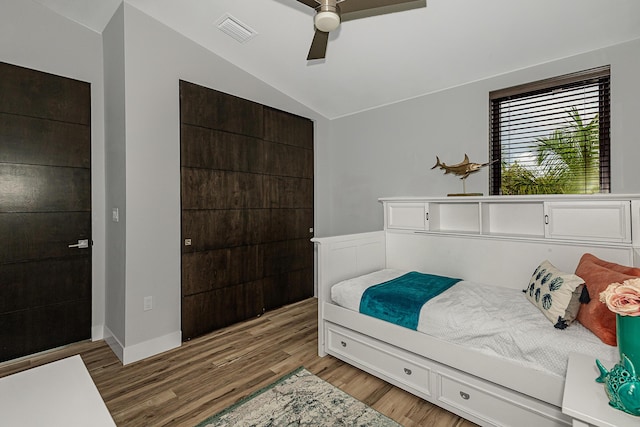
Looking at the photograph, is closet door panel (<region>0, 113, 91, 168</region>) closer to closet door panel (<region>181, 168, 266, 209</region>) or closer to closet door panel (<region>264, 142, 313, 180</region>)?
closet door panel (<region>181, 168, 266, 209</region>)

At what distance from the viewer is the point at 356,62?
9.73 ft

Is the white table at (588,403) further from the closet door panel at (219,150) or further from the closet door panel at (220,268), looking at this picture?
the closet door panel at (219,150)

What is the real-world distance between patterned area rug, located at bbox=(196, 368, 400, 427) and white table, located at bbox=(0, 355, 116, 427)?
76cm

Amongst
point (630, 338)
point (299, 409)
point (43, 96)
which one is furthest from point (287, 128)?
point (630, 338)

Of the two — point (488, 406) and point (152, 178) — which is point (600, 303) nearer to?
point (488, 406)

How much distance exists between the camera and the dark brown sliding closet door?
9.28 ft

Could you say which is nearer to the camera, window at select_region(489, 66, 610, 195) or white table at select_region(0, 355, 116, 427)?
white table at select_region(0, 355, 116, 427)

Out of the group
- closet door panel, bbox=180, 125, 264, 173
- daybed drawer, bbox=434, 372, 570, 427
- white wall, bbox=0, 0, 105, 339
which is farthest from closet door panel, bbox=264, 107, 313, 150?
daybed drawer, bbox=434, 372, 570, 427

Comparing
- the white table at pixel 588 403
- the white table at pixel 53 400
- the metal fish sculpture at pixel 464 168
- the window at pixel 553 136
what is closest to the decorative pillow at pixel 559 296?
the white table at pixel 588 403

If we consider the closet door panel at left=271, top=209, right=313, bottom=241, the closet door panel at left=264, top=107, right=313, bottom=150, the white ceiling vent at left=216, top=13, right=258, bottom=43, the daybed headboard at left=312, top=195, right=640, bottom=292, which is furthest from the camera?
the closet door panel at left=271, top=209, right=313, bottom=241

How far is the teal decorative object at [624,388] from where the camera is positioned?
3.22 ft

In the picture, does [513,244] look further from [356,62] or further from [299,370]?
[356,62]

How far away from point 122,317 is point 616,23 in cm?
434

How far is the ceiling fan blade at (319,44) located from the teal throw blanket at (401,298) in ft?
5.75
